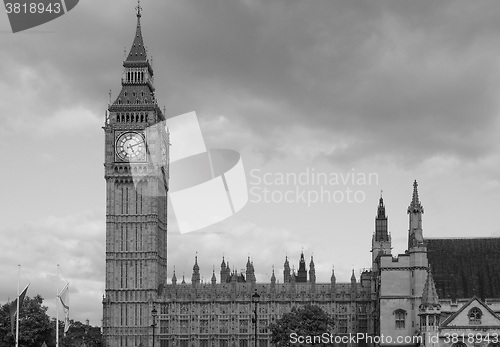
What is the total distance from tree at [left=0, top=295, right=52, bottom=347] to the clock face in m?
29.9

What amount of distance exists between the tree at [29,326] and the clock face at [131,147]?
2988cm

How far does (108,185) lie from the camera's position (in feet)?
466

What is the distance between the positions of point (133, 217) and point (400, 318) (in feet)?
166

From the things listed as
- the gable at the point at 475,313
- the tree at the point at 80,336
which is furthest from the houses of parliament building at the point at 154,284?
the gable at the point at 475,313

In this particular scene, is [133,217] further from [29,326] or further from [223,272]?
[29,326]

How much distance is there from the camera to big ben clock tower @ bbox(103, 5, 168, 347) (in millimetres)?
138625

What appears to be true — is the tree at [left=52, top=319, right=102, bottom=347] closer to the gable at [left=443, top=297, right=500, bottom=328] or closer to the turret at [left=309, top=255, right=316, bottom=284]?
the turret at [left=309, top=255, right=316, bottom=284]

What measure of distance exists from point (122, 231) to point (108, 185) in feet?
22.3

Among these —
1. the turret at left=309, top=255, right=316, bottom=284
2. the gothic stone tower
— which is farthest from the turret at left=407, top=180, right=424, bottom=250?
the turret at left=309, top=255, right=316, bottom=284

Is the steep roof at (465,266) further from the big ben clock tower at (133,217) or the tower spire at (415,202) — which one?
the big ben clock tower at (133,217)

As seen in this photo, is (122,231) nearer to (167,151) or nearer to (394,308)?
(167,151)

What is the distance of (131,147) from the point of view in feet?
469

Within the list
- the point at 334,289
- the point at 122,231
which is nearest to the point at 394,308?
the point at 334,289

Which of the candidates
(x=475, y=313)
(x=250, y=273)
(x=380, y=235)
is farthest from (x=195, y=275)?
(x=475, y=313)
